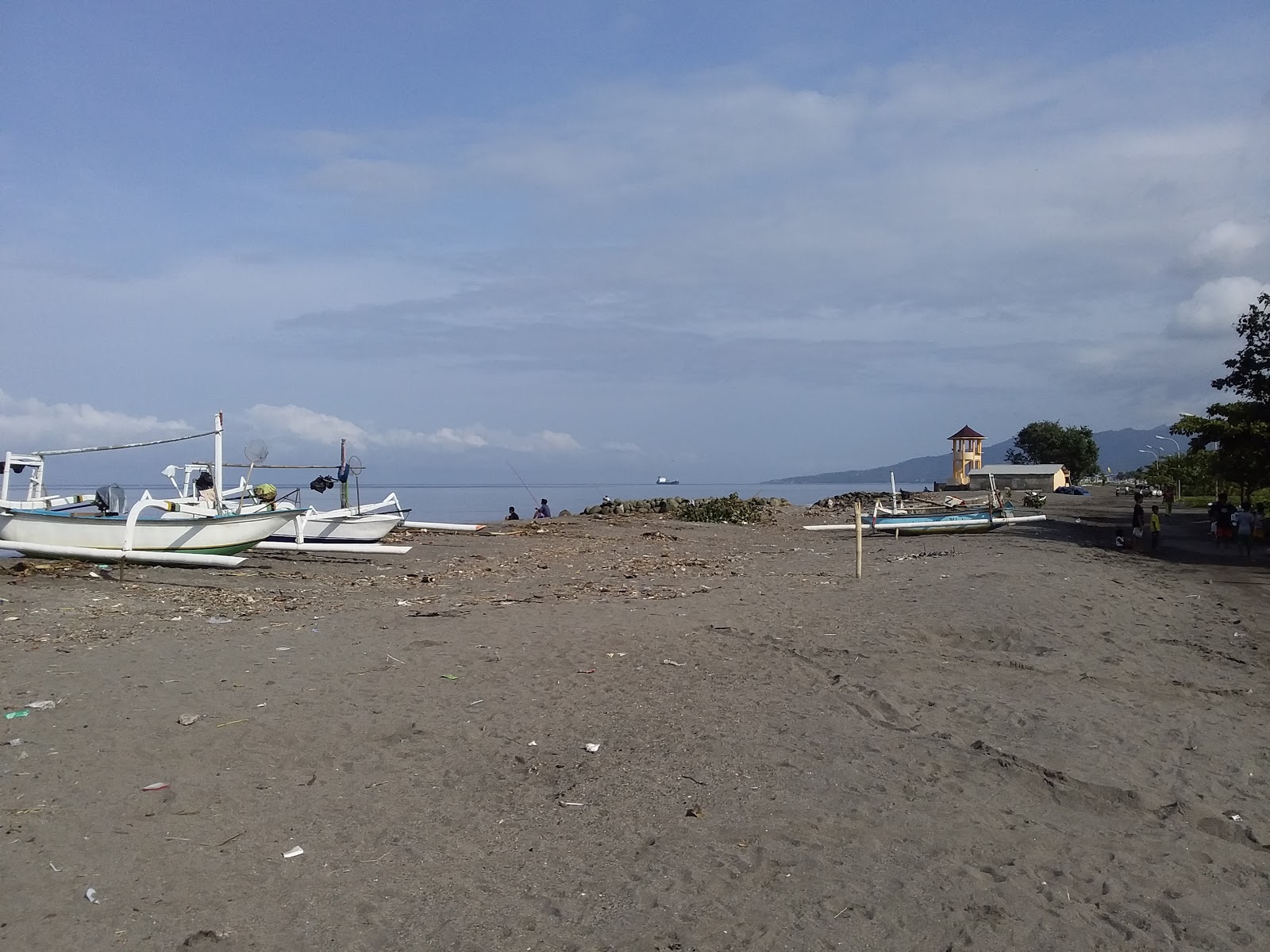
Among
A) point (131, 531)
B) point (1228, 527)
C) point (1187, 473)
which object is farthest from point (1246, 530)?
point (1187, 473)

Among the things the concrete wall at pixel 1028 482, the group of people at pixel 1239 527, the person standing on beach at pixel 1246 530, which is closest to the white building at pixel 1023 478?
the concrete wall at pixel 1028 482

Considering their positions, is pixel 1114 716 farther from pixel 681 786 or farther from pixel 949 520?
pixel 949 520

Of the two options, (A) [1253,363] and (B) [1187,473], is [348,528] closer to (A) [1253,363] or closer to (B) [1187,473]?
(A) [1253,363]

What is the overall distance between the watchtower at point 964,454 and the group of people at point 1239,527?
6109cm

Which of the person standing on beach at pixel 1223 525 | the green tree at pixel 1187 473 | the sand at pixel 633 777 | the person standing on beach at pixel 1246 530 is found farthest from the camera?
the green tree at pixel 1187 473

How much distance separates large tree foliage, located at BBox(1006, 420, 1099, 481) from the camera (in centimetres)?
11075

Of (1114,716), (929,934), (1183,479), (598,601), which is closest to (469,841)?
(929,934)

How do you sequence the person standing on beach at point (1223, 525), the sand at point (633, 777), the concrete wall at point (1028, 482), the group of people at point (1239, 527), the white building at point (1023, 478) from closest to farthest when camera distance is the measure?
1. the sand at point (633, 777)
2. the group of people at point (1239, 527)
3. the person standing on beach at point (1223, 525)
4. the concrete wall at point (1028, 482)
5. the white building at point (1023, 478)

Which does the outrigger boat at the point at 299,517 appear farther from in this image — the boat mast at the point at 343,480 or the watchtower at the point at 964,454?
the watchtower at the point at 964,454

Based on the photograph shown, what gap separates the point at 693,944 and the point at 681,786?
6.13 ft

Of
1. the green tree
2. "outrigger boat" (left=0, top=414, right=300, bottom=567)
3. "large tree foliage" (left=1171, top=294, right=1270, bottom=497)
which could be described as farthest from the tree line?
the green tree

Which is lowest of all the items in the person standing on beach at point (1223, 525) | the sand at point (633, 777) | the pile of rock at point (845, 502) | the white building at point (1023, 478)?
the sand at point (633, 777)

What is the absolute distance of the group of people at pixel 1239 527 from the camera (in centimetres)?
2295

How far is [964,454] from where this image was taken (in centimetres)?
9400
